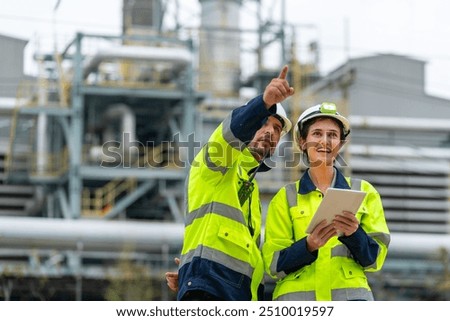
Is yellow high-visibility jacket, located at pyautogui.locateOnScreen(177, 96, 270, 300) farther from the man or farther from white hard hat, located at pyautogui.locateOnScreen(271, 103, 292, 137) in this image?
white hard hat, located at pyautogui.locateOnScreen(271, 103, 292, 137)

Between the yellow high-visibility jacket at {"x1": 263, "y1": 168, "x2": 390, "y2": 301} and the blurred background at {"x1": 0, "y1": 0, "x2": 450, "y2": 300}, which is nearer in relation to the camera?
the yellow high-visibility jacket at {"x1": 263, "y1": 168, "x2": 390, "y2": 301}

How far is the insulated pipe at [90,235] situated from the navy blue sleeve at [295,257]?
16208 millimetres

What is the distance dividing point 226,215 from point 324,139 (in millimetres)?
491

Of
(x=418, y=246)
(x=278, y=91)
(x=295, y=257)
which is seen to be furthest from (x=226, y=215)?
(x=418, y=246)

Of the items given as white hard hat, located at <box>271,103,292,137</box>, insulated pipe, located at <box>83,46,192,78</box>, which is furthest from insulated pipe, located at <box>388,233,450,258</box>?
white hard hat, located at <box>271,103,292,137</box>

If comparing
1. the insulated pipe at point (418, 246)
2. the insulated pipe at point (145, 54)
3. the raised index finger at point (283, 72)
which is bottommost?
the raised index finger at point (283, 72)

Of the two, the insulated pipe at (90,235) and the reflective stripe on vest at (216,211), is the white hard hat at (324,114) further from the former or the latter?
the insulated pipe at (90,235)

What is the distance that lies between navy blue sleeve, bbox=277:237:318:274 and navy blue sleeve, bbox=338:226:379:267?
14 cm

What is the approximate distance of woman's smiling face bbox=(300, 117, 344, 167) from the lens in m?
4.36

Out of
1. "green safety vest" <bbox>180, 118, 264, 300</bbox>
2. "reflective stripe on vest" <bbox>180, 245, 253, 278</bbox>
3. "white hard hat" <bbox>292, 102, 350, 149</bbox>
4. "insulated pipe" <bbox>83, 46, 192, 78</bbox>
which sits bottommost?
"reflective stripe on vest" <bbox>180, 245, 253, 278</bbox>

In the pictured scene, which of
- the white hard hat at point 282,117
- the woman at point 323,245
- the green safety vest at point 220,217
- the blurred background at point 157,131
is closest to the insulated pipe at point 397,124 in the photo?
the blurred background at point 157,131

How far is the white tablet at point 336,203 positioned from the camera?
3.88 metres

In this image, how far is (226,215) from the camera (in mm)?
4312
